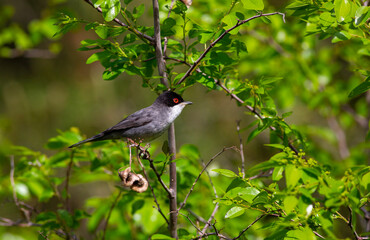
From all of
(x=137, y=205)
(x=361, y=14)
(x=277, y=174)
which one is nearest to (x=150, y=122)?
(x=137, y=205)

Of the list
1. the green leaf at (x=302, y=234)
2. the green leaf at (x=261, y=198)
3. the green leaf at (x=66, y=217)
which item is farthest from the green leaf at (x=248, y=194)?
the green leaf at (x=66, y=217)

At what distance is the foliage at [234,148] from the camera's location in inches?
74.6

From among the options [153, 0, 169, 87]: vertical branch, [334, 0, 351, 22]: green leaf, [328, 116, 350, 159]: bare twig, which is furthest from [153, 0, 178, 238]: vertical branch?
[328, 116, 350, 159]: bare twig

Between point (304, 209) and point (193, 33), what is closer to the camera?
point (304, 209)

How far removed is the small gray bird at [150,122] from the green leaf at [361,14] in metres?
1.88

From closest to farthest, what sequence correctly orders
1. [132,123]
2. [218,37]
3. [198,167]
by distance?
[218,37] < [198,167] < [132,123]

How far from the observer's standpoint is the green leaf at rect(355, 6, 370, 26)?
2002mm

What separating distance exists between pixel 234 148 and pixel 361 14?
109cm

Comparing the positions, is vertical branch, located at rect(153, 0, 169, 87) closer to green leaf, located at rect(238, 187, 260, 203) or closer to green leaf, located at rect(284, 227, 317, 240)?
green leaf, located at rect(238, 187, 260, 203)

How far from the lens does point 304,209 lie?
1.68 metres

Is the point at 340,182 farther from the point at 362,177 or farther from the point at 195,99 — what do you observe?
the point at 195,99

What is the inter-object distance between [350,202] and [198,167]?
176 centimetres

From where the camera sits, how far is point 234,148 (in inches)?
99.9

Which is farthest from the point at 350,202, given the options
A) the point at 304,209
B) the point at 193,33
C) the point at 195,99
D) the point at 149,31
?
the point at 195,99
